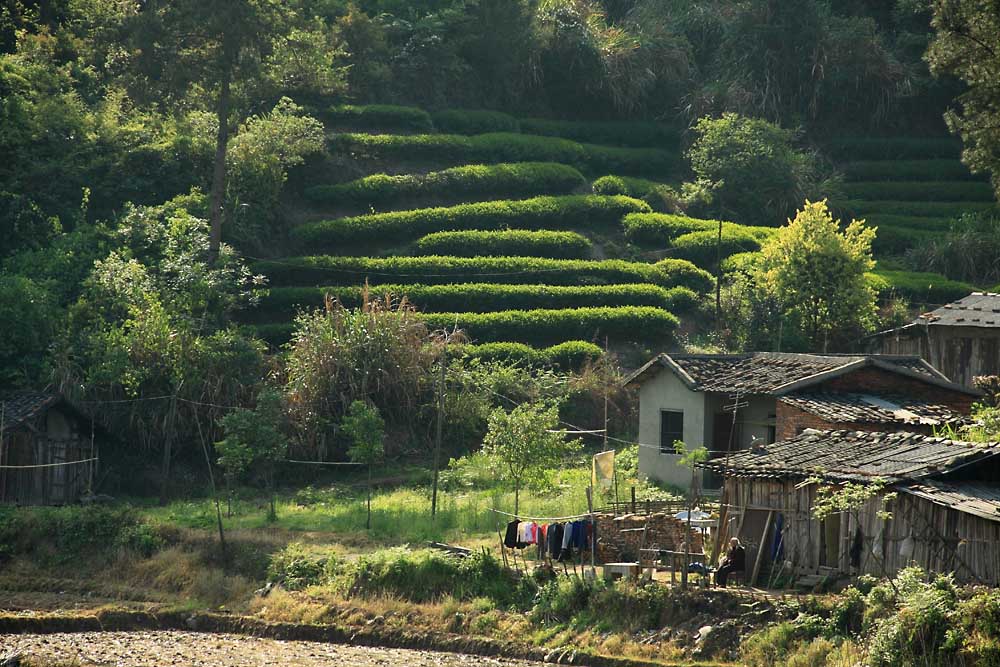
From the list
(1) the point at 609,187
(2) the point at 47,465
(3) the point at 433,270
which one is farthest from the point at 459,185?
(2) the point at 47,465

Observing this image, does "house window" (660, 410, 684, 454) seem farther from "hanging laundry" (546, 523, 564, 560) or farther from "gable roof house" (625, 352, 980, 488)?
"hanging laundry" (546, 523, 564, 560)

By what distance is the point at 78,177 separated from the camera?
53125 mm

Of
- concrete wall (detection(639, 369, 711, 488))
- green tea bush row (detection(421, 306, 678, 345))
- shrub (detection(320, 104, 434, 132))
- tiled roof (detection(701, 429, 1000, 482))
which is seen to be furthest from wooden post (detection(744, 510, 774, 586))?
shrub (detection(320, 104, 434, 132))

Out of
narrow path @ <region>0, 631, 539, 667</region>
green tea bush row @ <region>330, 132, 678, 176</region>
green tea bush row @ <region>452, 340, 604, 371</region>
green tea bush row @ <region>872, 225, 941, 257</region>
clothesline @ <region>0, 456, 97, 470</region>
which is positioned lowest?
narrow path @ <region>0, 631, 539, 667</region>

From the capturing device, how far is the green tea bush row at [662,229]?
5778cm

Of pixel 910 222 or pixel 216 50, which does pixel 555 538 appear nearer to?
pixel 216 50

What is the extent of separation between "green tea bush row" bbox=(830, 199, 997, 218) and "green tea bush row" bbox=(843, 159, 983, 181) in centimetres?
370

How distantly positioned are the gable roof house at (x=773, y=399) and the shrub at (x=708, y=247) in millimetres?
17486

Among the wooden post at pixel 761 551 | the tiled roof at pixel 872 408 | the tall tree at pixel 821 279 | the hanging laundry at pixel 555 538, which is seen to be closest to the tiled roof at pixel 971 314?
the tall tree at pixel 821 279

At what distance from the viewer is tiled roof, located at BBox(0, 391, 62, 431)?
3759 centimetres

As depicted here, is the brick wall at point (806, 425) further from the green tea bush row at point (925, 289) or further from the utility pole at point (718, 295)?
the green tea bush row at point (925, 289)

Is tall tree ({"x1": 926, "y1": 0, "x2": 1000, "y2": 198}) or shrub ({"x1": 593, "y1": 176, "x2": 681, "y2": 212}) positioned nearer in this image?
tall tree ({"x1": 926, "y1": 0, "x2": 1000, "y2": 198})

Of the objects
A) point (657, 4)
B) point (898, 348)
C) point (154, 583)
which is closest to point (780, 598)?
point (154, 583)

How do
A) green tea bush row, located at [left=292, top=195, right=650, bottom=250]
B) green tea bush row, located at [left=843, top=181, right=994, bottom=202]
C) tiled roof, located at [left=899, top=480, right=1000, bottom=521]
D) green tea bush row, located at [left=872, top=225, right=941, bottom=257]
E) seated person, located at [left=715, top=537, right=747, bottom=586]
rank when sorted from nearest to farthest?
tiled roof, located at [left=899, top=480, right=1000, bottom=521]
seated person, located at [left=715, top=537, right=747, bottom=586]
green tea bush row, located at [left=292, top=195, right=650, bottom=250]
green tea bush row, located at [left=872, top=225, right=941, bottom=257]
green tea bush row, located at [left=843, top=181, right=994, bottom=202]
